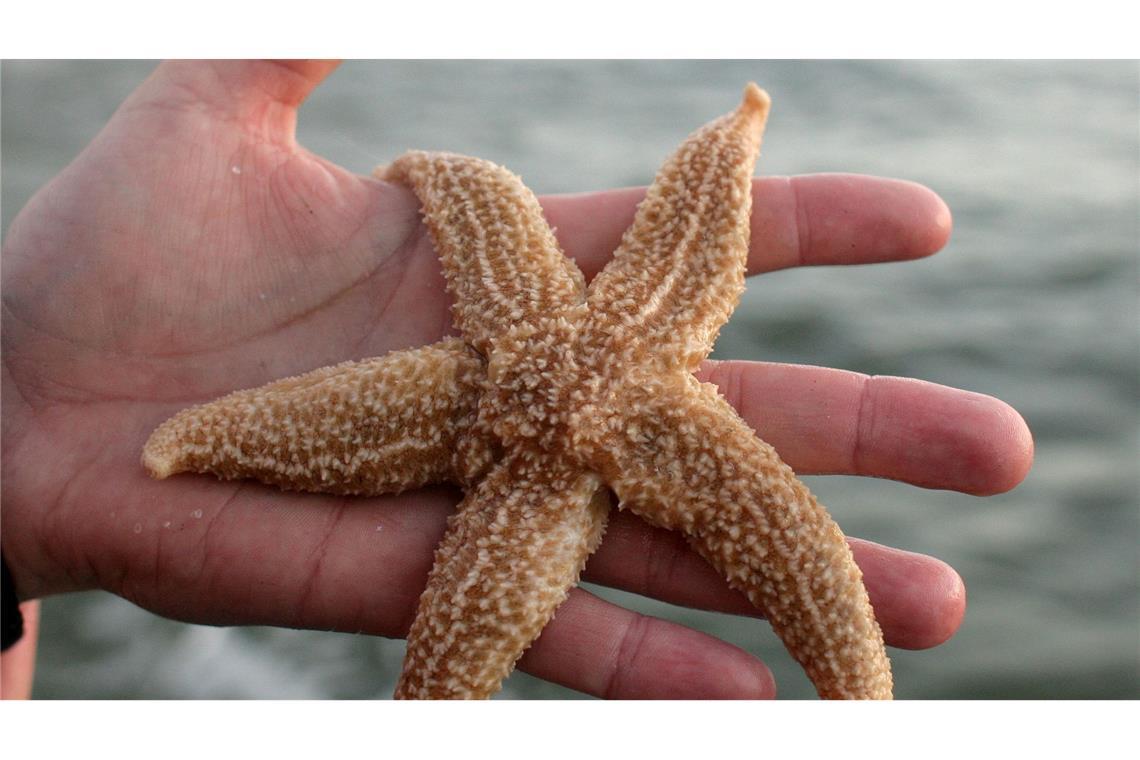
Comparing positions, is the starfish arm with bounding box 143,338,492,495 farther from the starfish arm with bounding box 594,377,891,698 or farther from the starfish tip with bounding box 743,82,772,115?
the starfish tip with bounding box 743,82,772,115

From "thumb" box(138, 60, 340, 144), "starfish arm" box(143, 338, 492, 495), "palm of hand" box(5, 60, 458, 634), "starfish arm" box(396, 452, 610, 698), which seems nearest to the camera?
"starfish arm" box(396, 452, 610, 698)

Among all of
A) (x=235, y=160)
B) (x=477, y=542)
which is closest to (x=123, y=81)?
(x=235, y=160)

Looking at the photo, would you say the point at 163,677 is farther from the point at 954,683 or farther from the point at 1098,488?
the point at 1098,488

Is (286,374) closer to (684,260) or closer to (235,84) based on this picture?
(235,84)

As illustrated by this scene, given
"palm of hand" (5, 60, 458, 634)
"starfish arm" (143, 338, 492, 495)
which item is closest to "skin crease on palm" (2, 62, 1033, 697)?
"palm of hand" (5, 60, 458, 634)

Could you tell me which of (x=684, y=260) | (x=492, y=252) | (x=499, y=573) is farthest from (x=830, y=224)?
(x=499, y=573)
